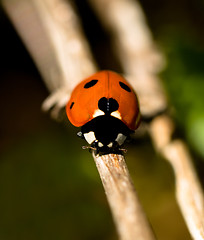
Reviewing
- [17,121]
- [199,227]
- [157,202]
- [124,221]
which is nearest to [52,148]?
[17,121]

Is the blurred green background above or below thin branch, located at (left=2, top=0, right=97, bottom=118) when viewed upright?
below

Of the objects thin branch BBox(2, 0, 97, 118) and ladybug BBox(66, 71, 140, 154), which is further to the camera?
thin branch BBox(2, 0, 97, 118)

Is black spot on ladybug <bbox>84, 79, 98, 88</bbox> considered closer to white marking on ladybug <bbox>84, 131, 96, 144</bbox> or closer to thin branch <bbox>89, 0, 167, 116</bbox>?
white marking on ladybug <bbox>84, 131, 96, 144</bbox>

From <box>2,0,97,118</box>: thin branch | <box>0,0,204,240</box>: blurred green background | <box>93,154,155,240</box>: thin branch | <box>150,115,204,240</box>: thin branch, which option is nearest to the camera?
<box>93,154,155,240</box>: thin branch

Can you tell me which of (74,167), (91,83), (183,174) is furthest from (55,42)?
(183,174)

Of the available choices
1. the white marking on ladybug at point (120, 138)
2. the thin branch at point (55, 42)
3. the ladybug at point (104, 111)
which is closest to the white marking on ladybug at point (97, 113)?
the ladybug at point (104, 111)

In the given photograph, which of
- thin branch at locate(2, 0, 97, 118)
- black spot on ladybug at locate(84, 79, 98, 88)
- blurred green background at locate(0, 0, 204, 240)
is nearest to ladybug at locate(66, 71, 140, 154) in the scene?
black spot on ladybug at locate(84, 79, 98, 88)
